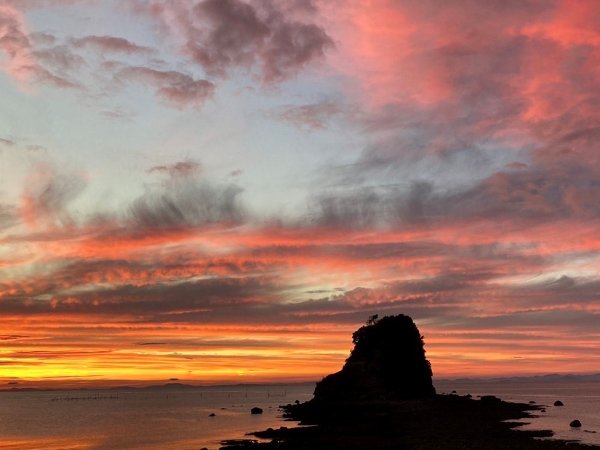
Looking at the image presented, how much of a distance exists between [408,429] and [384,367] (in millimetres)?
64506

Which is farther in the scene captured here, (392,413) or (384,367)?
(384,367)

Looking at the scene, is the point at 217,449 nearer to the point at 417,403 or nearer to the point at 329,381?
the point at 417,403

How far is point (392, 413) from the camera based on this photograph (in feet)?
363

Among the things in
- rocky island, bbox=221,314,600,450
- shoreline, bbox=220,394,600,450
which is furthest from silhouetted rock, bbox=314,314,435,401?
shoreline, bbox=220,394,600,450

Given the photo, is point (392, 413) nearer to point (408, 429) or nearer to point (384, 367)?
point (408, 429)

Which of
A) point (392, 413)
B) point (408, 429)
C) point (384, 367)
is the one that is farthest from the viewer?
point (384, 367)

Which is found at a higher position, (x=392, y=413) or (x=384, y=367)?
(x=384, y=367)

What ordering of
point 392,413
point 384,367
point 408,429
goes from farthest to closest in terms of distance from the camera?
point 384,367 < point 392,413 < point 408,429

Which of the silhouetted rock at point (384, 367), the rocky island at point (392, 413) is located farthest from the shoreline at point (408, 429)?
the silhouetted rock at point (384, 367)

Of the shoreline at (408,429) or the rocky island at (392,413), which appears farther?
the rocky island at (392,413)

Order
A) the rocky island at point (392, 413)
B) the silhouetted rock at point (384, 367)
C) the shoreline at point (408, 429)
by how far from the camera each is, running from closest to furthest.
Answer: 1. the shoreline at point (408, 429)
2. the rocky island at point (392, 413)
3. the silhouetted rock at point (384, 367)

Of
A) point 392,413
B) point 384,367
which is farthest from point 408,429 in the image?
point 384,367

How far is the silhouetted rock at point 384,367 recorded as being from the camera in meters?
140

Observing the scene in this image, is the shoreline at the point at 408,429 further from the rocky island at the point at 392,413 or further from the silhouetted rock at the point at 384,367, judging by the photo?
the silhouetted rock at the point at 384,367
